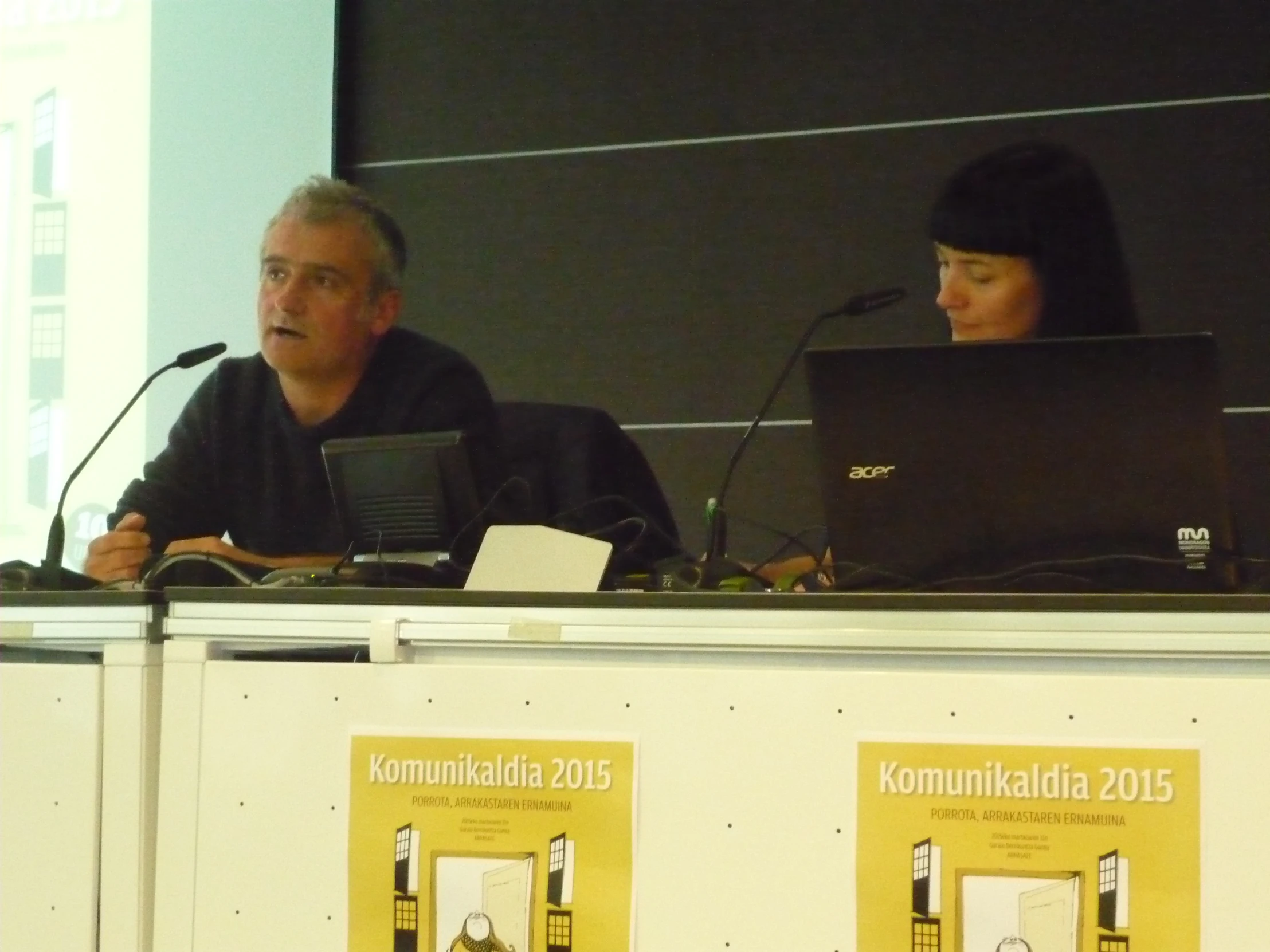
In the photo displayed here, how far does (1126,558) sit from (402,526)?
2.56 feet

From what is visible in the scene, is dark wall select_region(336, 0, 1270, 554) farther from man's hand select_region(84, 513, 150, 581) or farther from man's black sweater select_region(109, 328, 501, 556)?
man's hand select_region(84, 513, 150, 581)

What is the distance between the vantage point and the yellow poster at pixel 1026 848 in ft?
3.16

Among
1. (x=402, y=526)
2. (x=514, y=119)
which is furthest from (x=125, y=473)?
(x=402, y=526)

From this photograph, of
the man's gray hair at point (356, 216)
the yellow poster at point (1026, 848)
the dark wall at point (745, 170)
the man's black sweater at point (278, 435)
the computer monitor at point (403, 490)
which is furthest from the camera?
the man's gray hair at point (356, 216)

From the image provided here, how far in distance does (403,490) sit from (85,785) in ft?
1.49

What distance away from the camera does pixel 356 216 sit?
2.92 meters

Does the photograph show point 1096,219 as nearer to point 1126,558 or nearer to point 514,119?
point 514,119

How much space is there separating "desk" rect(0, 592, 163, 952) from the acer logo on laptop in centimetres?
66

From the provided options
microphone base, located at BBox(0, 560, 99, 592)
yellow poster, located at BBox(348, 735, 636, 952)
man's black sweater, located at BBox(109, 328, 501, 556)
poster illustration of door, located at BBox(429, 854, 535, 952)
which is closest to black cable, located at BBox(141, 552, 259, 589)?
microphone base, located at BBox(0, 560, 99, 592)

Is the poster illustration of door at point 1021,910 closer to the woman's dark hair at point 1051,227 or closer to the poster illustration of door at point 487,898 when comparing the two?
→ the poster illustration of door at point 487,898

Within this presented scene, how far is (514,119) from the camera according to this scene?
2896 mm

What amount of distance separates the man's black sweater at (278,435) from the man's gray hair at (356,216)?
137 millimetres

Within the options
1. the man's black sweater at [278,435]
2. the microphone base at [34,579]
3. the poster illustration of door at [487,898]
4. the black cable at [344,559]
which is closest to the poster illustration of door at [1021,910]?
the poster illustration of door at [487,898]

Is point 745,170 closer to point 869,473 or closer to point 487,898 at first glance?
point 869,473
